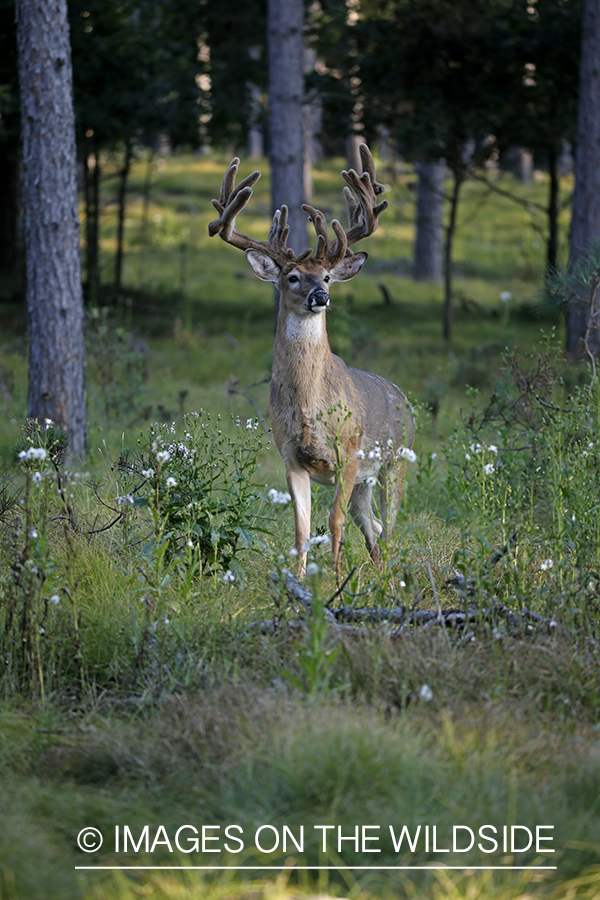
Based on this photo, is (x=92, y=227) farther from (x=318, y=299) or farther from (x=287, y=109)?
(x=318, y=299)

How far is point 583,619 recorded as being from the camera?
3824mm

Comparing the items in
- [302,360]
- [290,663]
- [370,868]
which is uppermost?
[302,360]

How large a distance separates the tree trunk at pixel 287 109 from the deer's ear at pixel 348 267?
6661 mm

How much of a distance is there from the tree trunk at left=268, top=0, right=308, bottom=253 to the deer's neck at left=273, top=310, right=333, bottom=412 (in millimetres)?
7039

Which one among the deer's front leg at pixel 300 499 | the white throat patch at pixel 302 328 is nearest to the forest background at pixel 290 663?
the deer's front leg at pixel 300 499

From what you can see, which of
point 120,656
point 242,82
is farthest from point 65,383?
point 242,82

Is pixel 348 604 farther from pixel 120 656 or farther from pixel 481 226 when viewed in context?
pixel 481 226

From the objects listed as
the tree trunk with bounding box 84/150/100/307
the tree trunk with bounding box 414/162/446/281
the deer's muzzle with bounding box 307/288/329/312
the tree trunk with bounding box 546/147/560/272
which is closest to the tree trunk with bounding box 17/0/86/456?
the deer's muzzle with bounding box 307/288/329/312

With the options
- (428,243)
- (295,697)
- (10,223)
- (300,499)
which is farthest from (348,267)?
(428,243)

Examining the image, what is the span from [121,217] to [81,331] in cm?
810

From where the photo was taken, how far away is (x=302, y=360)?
5262mm

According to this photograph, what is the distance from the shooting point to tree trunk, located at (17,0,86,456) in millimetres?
7148

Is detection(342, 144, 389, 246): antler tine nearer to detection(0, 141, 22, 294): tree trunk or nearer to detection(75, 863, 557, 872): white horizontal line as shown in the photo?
detection(75, 863, 557, 872): white horizontal line

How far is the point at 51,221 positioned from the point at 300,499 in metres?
3.48
